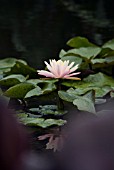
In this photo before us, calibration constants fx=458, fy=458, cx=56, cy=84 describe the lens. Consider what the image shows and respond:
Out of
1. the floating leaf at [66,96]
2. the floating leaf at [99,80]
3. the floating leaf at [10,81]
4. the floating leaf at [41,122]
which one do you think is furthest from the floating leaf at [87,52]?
the floating leaf at [41,122]

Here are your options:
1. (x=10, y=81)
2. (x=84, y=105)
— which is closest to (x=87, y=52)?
(x=10, y=81)

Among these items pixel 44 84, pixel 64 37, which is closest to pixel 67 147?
pixel 44 84

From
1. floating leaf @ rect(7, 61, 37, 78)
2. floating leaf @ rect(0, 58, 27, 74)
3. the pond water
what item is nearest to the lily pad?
floating leaf @ rect(7, 61, 37, 78)

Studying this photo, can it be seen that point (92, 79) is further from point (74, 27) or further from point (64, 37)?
point (74, 27)

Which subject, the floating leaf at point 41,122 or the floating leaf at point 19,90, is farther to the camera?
the floating leaf at point 19,90

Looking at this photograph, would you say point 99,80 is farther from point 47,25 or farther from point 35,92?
point 47,25

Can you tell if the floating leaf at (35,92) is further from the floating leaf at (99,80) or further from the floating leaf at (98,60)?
the floating leaf at (98,60)

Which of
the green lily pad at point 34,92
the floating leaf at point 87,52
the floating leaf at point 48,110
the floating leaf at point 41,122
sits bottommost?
the floating leaf at point 48,110
